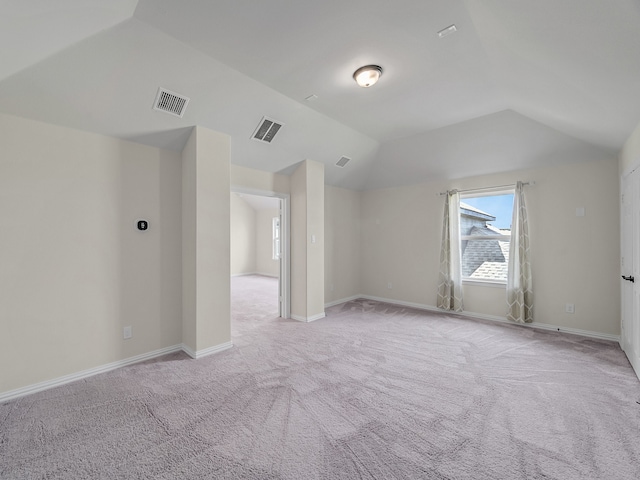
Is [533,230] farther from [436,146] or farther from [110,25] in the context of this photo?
[110,25]

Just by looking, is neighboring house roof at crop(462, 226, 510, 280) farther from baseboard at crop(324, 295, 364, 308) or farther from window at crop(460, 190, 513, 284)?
baseboard at crop(324, 295, 364, 308)

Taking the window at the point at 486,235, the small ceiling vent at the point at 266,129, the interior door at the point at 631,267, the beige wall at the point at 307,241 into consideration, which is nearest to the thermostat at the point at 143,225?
the small ceiling vent at the point at 266,129

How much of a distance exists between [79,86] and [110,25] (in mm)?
673

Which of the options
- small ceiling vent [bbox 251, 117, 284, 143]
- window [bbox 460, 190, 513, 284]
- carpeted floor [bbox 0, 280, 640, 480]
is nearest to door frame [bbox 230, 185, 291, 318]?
small ceiling vent [bbox 251, 117, 284, 143]

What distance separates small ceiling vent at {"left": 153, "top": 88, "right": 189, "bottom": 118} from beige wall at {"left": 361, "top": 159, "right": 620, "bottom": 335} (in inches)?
159

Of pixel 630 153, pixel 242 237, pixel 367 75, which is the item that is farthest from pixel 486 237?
pixel 242 237

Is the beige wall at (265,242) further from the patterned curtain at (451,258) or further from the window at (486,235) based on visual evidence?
the window at (486,235)

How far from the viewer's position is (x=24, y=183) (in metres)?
2.39

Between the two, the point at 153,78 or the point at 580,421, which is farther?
the point at 153,78

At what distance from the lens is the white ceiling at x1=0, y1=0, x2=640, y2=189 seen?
1749mm

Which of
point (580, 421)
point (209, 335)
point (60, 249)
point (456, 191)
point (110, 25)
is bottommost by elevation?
point (580, 421)

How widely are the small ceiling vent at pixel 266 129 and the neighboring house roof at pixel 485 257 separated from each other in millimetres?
3625

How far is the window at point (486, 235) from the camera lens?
452cm

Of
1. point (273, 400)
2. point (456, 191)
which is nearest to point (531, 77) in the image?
point (456, 191)
